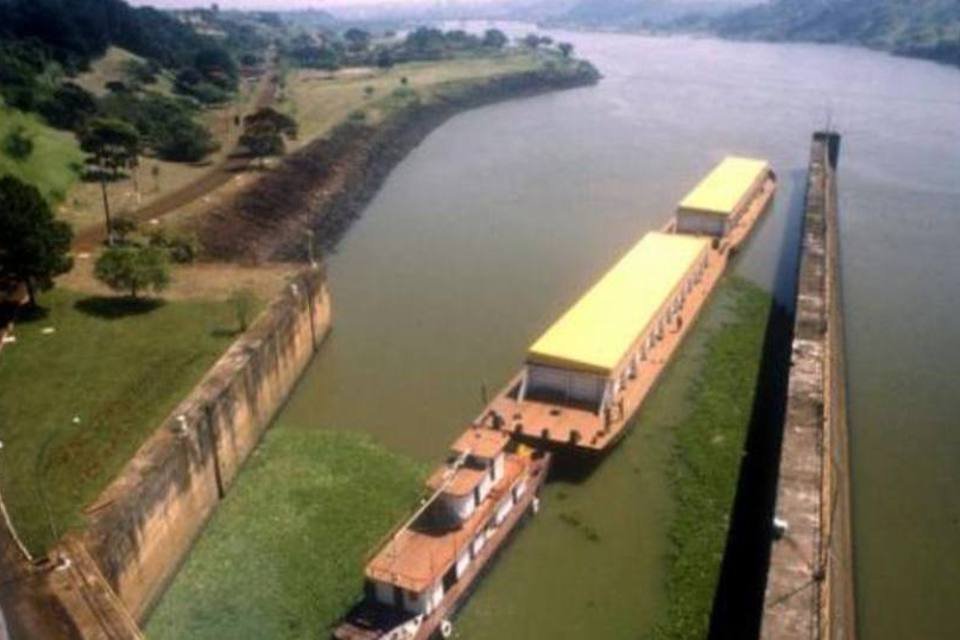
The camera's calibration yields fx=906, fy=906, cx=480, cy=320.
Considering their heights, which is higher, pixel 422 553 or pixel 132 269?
pixel 132 269

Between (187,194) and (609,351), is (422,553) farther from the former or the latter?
(187,194)

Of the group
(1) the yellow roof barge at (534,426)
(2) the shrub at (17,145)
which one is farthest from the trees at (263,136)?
(1) the yellow roof barge at (534,426)

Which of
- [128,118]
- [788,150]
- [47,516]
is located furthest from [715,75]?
[47,516]

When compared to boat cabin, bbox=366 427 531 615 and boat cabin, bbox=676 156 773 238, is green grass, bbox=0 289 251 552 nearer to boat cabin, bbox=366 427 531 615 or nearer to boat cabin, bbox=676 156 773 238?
boat cabin, bbox=366 427 531 615

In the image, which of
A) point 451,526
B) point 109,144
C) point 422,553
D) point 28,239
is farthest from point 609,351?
point 109,144

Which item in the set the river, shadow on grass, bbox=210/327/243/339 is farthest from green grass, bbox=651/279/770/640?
shadow on grass, bbox=210/327/243/339

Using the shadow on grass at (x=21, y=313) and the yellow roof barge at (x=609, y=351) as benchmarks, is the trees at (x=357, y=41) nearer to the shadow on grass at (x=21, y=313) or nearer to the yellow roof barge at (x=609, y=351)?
the yellow roof barge at (x=609, y=351)
